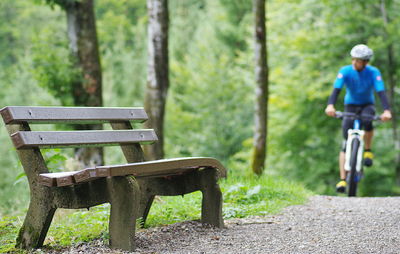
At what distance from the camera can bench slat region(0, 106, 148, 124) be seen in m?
4.18

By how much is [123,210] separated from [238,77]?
26.0 m

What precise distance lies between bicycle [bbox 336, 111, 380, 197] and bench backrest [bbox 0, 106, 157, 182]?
4148mm

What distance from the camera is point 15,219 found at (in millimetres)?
5531

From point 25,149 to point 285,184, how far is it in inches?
170

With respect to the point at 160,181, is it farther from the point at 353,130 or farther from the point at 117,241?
the point at 353,130

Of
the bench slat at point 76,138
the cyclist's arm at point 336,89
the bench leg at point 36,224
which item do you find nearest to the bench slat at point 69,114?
the bench slat at point 76,138

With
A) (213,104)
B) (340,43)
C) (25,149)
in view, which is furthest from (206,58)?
(25,149)

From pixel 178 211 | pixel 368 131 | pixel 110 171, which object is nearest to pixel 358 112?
pixel 368 131

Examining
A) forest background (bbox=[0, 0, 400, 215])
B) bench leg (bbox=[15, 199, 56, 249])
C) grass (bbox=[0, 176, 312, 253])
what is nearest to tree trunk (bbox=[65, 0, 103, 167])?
forest background (bbox=[0, 0, 400, 215])

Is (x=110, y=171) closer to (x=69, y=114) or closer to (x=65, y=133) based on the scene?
(x=65, y=133)

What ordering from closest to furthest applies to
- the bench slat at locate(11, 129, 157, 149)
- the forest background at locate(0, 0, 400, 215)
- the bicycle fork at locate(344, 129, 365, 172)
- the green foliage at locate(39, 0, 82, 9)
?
the bench slat at locate(11, 129, 157, 149) < the bicycle fork at locate(344, 129, 365, 172) < the green foliage at locate(39, 0, 82, 9) < the forest background at locate(0, 0, 400, 215)

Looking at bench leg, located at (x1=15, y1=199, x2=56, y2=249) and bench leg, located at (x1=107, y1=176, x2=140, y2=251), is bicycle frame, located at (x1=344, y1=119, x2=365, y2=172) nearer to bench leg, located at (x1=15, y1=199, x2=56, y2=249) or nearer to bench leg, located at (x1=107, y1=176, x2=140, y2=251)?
bench leg, located at (x1=107, y1=176, x2=140, y2=251)

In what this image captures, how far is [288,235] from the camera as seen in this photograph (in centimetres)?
486

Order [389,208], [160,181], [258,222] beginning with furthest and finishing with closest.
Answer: [389,208]
[258,222]
[160,181]
